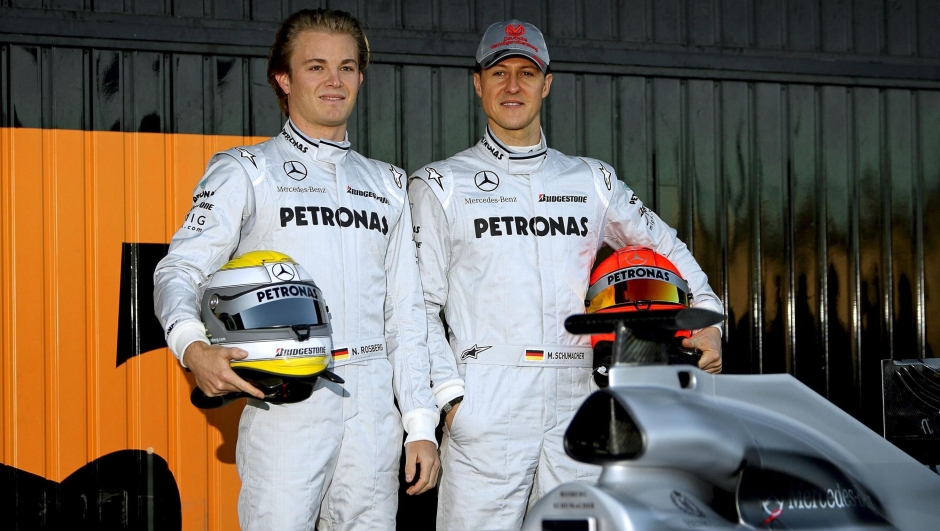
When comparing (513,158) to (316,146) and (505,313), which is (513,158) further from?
(316,146)

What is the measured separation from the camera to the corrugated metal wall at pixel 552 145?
4324mm

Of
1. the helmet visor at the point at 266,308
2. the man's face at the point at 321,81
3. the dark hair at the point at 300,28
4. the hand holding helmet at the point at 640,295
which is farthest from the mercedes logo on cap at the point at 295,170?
the hand holding helmet at the point at 640,295

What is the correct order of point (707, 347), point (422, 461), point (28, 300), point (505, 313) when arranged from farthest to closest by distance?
point (28, 300)
point (505, 313)
point (707, 347)
point (422, 461)

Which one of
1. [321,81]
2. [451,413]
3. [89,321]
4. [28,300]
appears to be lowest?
[451,413]

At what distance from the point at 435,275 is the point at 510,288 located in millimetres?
286

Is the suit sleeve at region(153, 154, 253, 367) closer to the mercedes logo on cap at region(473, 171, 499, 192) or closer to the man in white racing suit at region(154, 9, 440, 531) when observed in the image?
the man in white racing suit at region(154, 9, 440, 531)

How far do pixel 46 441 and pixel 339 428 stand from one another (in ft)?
6.42

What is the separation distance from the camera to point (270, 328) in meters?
2.86

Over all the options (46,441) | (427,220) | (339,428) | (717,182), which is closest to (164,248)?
(46,441)

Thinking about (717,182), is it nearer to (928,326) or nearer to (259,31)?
(928,326)

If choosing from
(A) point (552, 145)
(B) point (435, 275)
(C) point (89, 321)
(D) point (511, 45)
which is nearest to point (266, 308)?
(B) point (435, 275)

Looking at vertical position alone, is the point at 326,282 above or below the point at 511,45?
below

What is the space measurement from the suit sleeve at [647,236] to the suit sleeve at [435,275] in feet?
2.35

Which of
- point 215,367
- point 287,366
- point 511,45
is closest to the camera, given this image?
point 215,367
